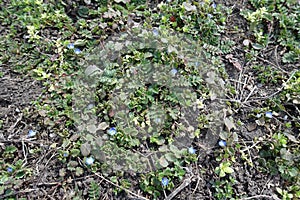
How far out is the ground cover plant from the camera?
81.3 inches

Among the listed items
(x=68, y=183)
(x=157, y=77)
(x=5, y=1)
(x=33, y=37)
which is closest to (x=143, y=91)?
(x=157, y=77)

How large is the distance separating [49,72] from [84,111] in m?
0.45

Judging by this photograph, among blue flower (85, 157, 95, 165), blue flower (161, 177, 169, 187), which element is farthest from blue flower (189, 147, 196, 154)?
blue flower (85, 157, 95, 165)

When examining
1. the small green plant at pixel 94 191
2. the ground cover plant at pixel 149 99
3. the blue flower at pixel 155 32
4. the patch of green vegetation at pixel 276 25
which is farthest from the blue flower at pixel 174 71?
the small green plant at pixel 94 191

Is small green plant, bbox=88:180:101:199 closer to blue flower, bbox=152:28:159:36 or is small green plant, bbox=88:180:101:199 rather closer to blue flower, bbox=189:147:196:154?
blue flower, bbox=189:147:196:154

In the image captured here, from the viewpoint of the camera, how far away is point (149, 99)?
7.46 feet

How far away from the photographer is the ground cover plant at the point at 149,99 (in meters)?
2.06

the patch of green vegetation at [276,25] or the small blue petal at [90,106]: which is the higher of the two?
the patch of green vegetation at [276,25]

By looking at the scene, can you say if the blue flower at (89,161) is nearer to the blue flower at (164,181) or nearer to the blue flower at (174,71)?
the blue flower at (164,181)

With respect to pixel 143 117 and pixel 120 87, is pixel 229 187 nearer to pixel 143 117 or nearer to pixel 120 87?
pixel 143 117

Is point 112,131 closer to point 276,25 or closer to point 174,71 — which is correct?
point 174,71

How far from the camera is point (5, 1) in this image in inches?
115

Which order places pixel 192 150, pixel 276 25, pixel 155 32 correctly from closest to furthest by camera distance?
pixel 192 150
pixel 155 32
pixel 276 25

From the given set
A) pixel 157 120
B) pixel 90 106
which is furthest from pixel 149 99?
pixel 90 106
